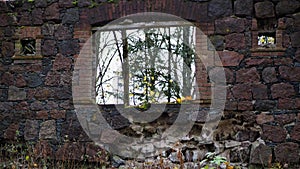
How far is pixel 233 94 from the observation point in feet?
16.5

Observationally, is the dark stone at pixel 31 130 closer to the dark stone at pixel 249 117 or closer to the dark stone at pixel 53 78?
the dark stone at pixel 53 78

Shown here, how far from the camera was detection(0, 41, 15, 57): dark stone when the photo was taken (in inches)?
224

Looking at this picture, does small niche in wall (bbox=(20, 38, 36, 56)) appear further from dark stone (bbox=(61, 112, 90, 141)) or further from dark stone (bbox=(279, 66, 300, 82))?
dark stone (bbox=(279, 66, 300, 82))

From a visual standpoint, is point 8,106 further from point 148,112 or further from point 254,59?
point 254,59

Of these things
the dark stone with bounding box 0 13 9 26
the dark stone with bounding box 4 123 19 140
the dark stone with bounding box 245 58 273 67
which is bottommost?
the dark stone with bounding box 4 123 19 140

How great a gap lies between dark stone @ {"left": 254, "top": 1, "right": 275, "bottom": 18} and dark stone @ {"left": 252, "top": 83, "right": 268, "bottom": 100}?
0.96 m

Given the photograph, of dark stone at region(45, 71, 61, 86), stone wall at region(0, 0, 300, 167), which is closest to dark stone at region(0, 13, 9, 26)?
stone wall at region(0, 0, 300, 167)

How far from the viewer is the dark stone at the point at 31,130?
5.54 metres

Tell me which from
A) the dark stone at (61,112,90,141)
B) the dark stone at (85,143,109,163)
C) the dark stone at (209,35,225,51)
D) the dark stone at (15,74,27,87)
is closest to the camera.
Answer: the dark stone at (209,35,225,51)

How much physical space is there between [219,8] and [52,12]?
252 centimetres

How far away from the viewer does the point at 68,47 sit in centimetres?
550

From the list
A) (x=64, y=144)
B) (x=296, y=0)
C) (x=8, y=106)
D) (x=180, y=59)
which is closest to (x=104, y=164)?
(x=64, y=144)

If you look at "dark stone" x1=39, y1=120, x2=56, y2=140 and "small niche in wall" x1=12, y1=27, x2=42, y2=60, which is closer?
"dark stone" x1=39, y1=120, x2=56, y2=140

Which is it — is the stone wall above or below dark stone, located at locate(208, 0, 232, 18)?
below
